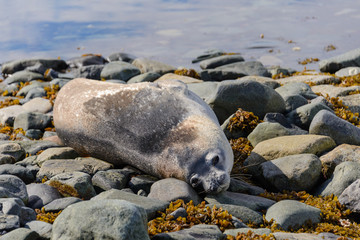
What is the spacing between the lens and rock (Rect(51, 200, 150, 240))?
329 cm

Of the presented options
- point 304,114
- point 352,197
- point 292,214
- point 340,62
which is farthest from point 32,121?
point 340,62

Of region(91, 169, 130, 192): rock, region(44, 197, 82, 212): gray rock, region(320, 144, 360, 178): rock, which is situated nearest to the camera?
region(44, 197, 82, 212): gray rock

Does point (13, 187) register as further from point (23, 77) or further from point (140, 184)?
point (23, 77)

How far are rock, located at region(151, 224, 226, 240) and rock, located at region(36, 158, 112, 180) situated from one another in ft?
7.09

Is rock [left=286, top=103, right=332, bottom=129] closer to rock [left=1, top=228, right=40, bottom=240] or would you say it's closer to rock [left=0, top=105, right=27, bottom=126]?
rock [left=1, top=228, right=40, bottom=240]

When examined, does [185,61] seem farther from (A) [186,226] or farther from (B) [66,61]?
(A) [186,226]

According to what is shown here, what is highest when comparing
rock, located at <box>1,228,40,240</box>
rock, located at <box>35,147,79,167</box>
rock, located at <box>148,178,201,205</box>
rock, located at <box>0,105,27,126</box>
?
rock, located at <box>1,228,40,240</box>

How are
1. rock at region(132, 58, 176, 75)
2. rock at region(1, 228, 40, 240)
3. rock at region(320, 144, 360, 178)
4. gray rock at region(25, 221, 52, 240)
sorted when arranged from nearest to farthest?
1. rock at region(1, 228, 40, 240)
2. gray rock at region(25, 221, 52, 240)
3. rock at region(320, 144, 360, 178)
4. rock at region(132, 58, 176, 75)

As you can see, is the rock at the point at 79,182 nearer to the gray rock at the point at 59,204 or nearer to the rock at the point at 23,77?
the gray rock at the point at 59,204

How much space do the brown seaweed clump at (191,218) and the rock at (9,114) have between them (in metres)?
5.23

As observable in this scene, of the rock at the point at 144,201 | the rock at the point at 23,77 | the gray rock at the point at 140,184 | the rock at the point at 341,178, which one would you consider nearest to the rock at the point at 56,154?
the gray rock at the point at 140,184

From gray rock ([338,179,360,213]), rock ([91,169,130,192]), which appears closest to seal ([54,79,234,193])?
rock ([91,169,130,192])

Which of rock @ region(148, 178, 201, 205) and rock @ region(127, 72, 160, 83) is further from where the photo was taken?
rock @ region(127, 72, 160, 83)

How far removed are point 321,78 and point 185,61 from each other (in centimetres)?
415
